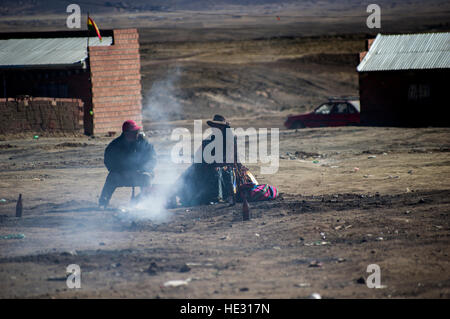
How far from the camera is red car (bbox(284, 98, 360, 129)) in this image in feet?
82.6

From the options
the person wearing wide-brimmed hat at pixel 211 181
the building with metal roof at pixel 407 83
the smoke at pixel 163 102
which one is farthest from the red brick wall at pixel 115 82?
the person wearing wide-brimmed hat at pixel 211 181

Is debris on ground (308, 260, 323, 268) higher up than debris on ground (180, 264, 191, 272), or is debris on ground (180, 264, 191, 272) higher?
debris on ground (308, 260, 323, 268)

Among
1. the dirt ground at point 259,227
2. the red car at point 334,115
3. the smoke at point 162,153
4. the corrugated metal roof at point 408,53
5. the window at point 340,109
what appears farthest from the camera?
the window at point 340,109

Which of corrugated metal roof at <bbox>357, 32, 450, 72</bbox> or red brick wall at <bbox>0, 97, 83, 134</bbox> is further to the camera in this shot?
corrugated metal roof at <bbox>357, 32, 450, 72</bbox>

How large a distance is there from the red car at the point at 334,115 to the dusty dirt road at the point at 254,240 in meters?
10.0

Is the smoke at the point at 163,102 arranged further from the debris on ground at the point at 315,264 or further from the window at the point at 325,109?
the debris on ground at the point at 315,264

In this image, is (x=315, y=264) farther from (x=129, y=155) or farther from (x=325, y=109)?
(x=325, y=109)

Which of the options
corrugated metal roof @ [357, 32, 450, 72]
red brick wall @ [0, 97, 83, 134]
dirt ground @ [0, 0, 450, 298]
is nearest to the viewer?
dirt ground @ [0, 0, 450, 298]

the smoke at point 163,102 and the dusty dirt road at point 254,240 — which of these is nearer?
the dusty dirt road at point 254,240

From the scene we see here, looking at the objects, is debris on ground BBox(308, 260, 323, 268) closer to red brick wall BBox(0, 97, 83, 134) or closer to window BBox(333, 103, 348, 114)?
red brick wall BBox(0, 97, 83, 134)

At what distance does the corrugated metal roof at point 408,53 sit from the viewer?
81.2ft

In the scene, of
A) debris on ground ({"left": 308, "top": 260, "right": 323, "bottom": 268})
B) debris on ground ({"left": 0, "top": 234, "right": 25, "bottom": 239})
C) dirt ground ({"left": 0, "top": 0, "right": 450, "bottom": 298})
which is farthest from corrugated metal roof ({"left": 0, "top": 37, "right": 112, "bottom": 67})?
debris on ground ({"left": 308, "top": 260, "right": 323, "bottom": 268})

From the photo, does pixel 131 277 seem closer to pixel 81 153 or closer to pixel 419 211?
pixel 419 211

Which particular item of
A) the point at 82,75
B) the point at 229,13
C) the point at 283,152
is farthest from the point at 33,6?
the point at 283,152
